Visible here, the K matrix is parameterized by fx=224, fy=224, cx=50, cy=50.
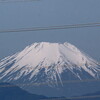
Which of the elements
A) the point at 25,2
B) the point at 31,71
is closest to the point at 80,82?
the point at 31,71

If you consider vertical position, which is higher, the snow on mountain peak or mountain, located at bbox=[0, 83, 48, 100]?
the snow on mountain peak

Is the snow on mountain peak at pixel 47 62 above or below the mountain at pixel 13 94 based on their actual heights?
above

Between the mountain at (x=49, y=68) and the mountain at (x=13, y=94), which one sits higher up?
the mountain at (x=49, y=68)

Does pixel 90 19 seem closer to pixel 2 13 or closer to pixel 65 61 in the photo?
pixel 65 61
